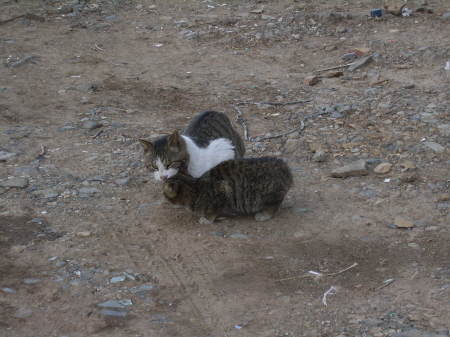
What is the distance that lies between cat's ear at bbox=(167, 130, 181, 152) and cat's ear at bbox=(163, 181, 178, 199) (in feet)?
1.36

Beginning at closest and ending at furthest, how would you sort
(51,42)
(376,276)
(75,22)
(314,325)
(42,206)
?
(314,325)
(376,276)
(42,206)
(51,42)
(75,22)

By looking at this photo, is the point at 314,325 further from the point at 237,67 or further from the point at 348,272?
the point at 237,67

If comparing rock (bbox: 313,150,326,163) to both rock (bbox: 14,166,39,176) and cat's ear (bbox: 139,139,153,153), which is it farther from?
rock (bbox: 14,166,39,176)

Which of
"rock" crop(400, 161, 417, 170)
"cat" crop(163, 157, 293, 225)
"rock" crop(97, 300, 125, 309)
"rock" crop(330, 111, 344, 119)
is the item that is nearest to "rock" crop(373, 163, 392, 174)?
"rock" crop(400, 161, 417, 170)

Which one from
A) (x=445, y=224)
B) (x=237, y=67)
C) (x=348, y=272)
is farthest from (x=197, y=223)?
(x=237, y=67)

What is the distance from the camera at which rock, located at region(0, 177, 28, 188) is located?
21.2 feet

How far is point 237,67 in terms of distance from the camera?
33.7 ft

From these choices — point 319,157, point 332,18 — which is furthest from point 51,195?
point 332,18

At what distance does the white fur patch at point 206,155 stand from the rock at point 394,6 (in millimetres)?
6477

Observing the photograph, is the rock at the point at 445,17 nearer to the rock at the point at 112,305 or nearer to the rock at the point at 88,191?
the rock at the point at 88,191

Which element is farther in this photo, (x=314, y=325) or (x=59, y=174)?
(x=59, y=174)

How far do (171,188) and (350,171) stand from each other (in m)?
2.15

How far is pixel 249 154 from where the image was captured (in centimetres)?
745

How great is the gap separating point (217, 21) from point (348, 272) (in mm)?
8616
